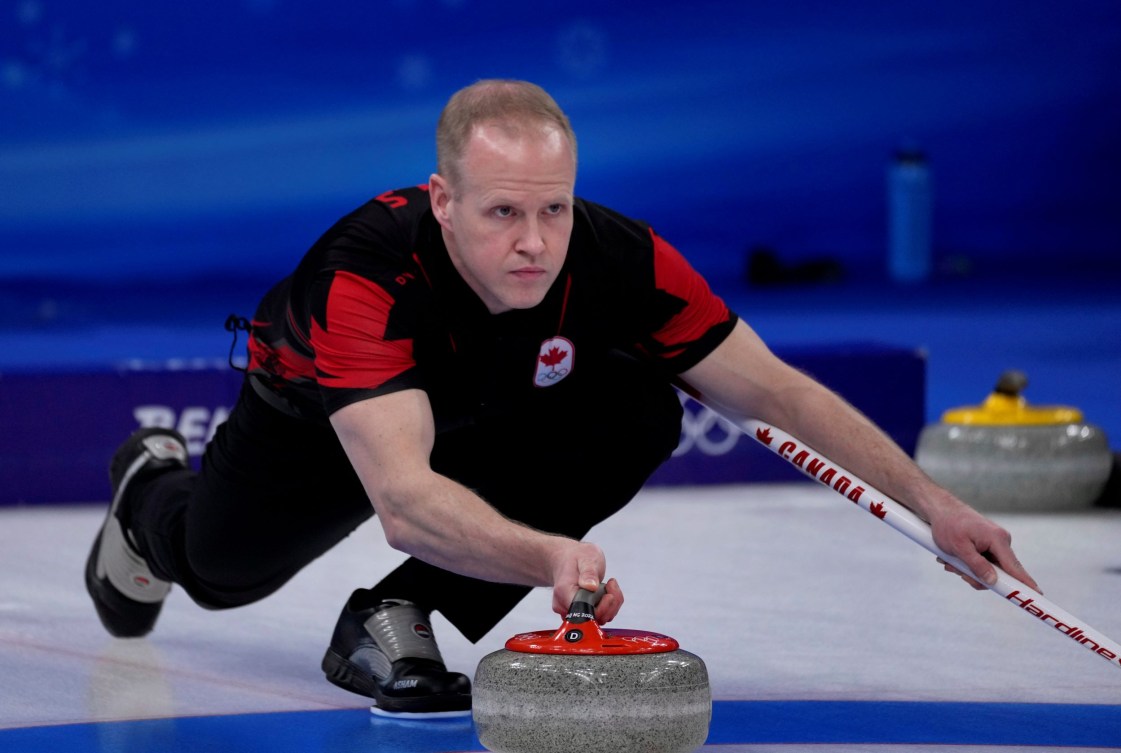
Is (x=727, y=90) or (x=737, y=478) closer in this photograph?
(x=737, y=478)

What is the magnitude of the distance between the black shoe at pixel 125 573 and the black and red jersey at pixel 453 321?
22.4 inches

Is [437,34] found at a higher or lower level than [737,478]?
higher

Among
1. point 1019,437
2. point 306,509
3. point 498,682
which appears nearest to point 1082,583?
point 1019,437

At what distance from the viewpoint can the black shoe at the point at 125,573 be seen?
2957 mm

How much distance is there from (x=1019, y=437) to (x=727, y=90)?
18.0 feet

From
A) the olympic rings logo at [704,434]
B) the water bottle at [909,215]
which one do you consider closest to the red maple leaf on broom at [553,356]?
the olympic rings logo at [704,434]

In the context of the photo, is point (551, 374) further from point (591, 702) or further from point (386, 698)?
point (591, 702)

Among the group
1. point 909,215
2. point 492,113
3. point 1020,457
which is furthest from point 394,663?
point 909,215

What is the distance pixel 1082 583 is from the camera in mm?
3373

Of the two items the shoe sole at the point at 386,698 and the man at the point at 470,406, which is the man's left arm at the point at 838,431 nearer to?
the man at the point at 470,406

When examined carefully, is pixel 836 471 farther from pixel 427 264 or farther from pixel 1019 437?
pixel 1019 437

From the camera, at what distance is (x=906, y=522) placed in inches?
86.7

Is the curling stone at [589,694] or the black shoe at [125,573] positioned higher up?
the black shoe at [125,573]

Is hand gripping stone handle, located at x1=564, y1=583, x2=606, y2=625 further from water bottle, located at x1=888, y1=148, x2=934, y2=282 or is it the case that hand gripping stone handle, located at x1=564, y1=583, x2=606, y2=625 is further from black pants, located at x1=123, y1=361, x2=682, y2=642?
water bottle, located at x1=888, y1=148, x2=934, y2=282
